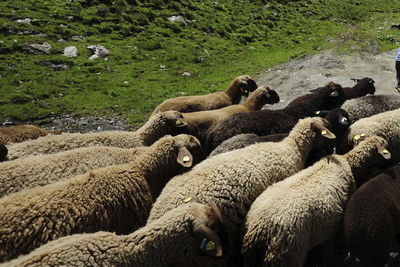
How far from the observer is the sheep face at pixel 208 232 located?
3.18 metres

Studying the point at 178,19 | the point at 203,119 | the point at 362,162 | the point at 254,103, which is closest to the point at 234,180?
the point at 362,162

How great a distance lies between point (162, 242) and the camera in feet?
11.0

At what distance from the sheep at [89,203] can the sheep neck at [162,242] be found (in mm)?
749

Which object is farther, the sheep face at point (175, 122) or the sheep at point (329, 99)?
the sheep at point (329, 99)

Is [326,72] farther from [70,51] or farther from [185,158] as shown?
[70,51]

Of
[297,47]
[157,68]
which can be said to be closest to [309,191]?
[157,68]

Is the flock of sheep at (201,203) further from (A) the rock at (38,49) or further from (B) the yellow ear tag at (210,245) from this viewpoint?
(A) the rock at (38,49)

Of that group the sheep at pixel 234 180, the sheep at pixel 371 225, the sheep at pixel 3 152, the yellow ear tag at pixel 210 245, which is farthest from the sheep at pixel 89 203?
the sheep at pixel 371 225

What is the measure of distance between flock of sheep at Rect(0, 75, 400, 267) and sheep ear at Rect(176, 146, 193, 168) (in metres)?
0.02

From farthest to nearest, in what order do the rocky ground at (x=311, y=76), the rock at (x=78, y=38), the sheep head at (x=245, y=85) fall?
the rock at (x=78, y=38) < the sheep head at (x=245, y=85) < the rocky ground at (x=311, y=76)

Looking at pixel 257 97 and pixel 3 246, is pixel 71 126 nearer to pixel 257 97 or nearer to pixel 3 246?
pixel 257 97

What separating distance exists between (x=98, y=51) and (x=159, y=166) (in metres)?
12.2

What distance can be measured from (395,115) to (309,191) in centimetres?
408

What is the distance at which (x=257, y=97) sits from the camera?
9.27m
